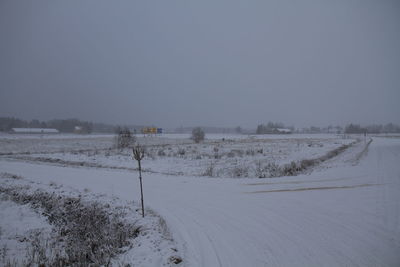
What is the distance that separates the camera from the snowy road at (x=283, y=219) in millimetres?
4289

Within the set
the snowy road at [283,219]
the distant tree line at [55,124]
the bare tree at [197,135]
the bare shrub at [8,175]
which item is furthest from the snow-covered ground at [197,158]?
the distant tree line at [55,124]

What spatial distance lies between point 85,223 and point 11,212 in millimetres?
4245

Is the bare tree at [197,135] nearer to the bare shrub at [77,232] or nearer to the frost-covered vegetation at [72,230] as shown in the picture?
the frost-covered vegetation at [72,230]

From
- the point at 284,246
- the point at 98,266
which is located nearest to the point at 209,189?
the point at 284,246

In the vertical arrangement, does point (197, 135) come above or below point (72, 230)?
above

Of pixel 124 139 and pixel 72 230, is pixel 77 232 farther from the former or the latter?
pixel 124 139

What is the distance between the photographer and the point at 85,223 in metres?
7.27

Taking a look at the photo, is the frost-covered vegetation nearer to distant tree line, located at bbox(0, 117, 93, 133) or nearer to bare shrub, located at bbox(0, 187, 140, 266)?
bare shrub, located at bbox(0, 187, 140, 266)

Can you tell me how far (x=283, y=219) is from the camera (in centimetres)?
605

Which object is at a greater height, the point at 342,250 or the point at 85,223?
the point at 342,250

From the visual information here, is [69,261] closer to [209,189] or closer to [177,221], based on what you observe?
[177,221]

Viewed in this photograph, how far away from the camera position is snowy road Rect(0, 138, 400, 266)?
169 inches

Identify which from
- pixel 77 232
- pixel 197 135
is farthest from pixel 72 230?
pixel 197 135

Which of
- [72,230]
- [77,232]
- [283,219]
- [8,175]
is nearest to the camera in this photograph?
[283,219]
